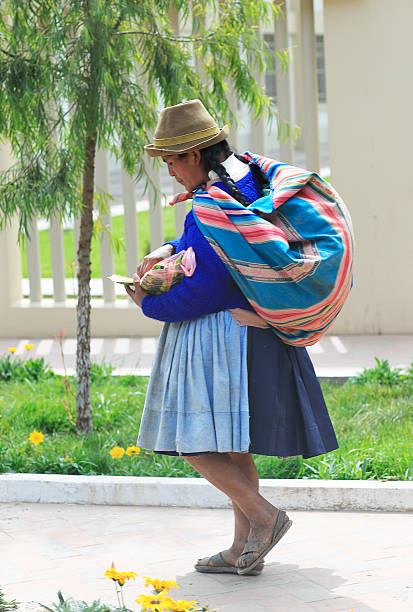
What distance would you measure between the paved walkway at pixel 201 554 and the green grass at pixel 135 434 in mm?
338

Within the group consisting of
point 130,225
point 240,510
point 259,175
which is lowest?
point 240,510

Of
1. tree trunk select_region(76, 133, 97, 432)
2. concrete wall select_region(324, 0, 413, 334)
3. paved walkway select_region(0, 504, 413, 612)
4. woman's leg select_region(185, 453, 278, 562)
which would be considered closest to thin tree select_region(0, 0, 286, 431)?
tree trunk select_region(76, 133, 97, 432)

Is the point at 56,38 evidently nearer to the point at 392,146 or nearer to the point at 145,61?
the point at 145,61

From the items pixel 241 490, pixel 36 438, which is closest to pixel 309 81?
pixel 36 438

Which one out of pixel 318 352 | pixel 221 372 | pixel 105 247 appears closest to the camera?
pixel 221 372

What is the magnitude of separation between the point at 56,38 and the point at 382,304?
4.48 m

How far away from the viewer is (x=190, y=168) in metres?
3.64

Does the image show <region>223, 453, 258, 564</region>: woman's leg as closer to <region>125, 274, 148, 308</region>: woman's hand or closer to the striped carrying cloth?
the striped carrying cloth

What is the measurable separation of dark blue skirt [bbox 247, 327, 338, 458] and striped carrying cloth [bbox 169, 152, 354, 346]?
0.14m

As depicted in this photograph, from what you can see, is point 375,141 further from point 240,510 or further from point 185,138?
point 240,510

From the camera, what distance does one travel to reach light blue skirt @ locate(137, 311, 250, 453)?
138 inches

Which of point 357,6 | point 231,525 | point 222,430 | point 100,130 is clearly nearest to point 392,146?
point 357,6

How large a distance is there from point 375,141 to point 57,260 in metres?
3.20

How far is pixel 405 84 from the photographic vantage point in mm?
8320
